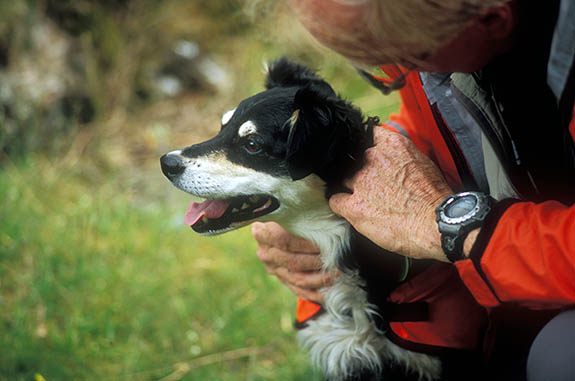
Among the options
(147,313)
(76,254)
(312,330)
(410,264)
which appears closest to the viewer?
(410,264)

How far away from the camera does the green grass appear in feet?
7.51

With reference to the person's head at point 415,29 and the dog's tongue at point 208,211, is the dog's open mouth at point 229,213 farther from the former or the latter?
the person's head at point 415,29

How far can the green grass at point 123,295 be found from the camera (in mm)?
2289

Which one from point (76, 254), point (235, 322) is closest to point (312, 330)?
point (235, 322)

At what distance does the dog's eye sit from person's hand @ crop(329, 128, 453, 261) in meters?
0.26

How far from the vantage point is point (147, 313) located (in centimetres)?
255

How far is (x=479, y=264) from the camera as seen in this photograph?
1.27 m

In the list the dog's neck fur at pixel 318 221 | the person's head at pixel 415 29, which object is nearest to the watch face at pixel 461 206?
the person's head at pixel 415 29

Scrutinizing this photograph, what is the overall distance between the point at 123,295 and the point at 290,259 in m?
1.07

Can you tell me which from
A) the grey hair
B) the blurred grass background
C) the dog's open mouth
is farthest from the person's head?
the dog's open mouth

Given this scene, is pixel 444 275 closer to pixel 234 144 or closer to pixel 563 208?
pixel 563 208

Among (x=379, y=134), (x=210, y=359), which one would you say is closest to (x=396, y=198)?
(x=379, y=134)

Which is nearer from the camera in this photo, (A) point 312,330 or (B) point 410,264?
(B) point 410,264

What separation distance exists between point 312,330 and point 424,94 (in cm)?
82
